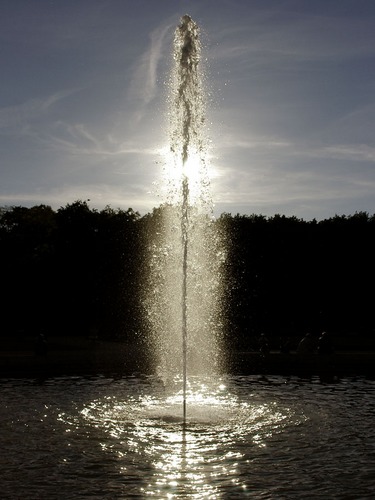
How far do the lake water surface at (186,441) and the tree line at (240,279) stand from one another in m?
31.7

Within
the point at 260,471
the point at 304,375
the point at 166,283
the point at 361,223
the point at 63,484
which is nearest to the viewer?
the point at 63,484

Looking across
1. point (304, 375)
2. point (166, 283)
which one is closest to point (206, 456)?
point (304, 375)

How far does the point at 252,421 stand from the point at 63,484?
5530mm

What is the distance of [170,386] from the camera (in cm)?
1908

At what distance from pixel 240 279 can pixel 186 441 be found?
130ft

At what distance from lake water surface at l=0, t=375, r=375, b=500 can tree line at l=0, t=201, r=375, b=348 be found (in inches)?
1247

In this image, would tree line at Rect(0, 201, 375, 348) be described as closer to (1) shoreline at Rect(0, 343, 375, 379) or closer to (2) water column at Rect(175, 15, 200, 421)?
(1) shoreline at Rect(0, 343, 375, 379)

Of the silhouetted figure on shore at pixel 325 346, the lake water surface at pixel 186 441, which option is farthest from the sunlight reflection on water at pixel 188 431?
the silhouetted figure on shore at pixel 325 346

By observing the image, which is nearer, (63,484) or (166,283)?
(63,484)

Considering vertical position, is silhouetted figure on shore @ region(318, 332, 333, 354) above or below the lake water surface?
above

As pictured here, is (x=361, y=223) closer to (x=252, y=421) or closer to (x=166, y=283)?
(x=166, y=283)

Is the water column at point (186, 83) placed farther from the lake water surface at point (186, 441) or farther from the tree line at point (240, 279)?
the tree line at point (240, 279)

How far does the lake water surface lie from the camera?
9.12m

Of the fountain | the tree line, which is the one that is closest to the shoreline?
the fountain
